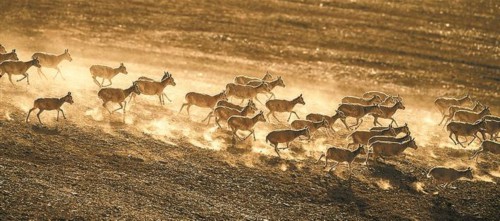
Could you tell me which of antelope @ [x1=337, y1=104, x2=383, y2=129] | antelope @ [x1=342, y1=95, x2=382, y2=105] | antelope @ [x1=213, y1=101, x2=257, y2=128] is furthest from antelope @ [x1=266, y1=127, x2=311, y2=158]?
antelope @ [x1=342, y1=95, x2=382, y2=105]

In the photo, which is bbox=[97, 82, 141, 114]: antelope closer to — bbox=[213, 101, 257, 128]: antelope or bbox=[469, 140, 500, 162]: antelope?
bbox=[213, 101, 257, 128]: antelope

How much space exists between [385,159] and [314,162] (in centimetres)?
224

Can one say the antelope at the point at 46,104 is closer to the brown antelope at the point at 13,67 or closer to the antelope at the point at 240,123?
the brown antelope at the point at 13,67

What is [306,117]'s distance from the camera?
1902 centimetres

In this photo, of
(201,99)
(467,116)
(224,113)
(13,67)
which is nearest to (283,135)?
(224,113)

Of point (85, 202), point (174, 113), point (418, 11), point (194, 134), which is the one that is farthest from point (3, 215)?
point (418, 11)

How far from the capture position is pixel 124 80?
2303 cm

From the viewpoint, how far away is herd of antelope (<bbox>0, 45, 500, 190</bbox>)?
55.4 feet

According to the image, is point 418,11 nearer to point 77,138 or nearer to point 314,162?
point 314,162

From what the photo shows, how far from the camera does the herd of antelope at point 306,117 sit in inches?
665

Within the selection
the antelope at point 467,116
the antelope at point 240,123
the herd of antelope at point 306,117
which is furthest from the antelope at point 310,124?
the antelope at point 467,116

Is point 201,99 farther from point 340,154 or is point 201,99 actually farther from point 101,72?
point 340,154

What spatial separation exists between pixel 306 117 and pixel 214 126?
2.89m

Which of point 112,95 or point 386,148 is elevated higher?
point 112,95
